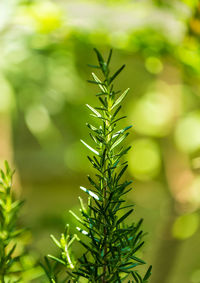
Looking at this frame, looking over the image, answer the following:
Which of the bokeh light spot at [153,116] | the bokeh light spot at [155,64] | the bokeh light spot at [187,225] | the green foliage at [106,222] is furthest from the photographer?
the bokeh light spot at [153,116]

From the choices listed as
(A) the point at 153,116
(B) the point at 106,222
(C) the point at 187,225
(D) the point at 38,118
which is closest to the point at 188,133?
(A) the point at 153,116

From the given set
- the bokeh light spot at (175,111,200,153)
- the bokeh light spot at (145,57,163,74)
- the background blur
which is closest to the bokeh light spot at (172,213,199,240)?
the background blur

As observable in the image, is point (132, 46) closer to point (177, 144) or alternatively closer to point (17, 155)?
point (177, 144)

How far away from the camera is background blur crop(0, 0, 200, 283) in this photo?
114 cm

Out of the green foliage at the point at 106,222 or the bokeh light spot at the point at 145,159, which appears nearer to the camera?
the green foliage at the point at 106,222

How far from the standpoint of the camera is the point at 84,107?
1.26 m

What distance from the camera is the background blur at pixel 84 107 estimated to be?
1138 millimetres

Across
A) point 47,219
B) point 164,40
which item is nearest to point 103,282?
point 47,219

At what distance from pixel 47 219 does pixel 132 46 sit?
0.50 m

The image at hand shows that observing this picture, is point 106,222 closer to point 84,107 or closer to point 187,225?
point 187,225

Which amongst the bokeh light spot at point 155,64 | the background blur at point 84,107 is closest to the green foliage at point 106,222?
the background blur at point 84,107

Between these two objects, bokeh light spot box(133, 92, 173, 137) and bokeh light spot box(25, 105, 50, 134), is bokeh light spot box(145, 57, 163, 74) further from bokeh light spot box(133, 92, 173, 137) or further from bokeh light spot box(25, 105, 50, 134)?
bokeh light spot box(25, 105, 50, 134)

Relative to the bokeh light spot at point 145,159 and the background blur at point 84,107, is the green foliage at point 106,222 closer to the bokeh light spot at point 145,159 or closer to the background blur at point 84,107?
the background blur at point 84,107

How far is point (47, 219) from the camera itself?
1072 millimetres
